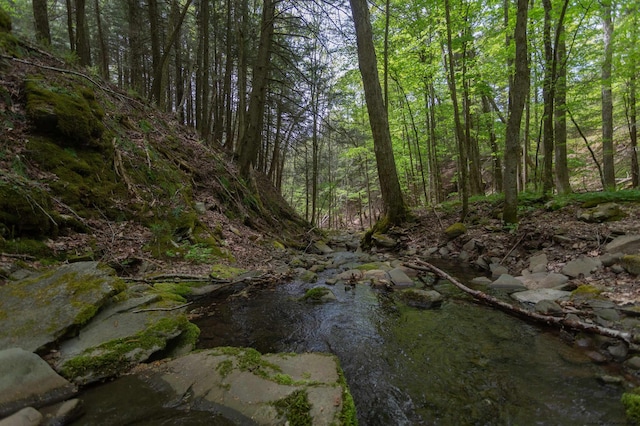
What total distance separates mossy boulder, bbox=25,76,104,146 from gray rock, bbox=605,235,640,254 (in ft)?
30.8

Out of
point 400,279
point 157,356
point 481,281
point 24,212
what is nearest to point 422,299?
point 400,279

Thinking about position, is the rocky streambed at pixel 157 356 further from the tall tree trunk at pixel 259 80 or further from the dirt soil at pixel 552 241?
the tall tree trunk at pixel 259 80

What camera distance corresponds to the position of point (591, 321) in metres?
3.34

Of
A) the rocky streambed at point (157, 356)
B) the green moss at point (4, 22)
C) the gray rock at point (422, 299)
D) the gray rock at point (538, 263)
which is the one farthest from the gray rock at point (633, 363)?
the green moss at point (4, 22)

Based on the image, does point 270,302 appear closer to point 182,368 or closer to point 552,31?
point 182,368

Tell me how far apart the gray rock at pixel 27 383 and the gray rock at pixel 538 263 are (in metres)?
6.68

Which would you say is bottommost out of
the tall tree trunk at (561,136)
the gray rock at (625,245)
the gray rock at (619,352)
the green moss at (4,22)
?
the gray rock at (619,352)

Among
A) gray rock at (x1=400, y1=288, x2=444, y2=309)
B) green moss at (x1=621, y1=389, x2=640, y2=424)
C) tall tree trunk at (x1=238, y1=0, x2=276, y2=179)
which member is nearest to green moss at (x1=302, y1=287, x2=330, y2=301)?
gray rock at (x1=400, y1=288, x2=444, y2=309)

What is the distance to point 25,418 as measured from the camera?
5.63 ft

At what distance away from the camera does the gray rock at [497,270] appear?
6072 mm

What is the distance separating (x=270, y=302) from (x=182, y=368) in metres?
2.41

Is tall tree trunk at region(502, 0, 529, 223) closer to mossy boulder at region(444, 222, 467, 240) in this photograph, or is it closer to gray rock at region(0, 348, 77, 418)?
mossy boulder at region(444, 222, 467, 240)

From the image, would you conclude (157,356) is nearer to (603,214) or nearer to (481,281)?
(481,281)

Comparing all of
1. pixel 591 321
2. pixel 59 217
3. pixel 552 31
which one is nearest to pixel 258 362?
pixel 591 321
